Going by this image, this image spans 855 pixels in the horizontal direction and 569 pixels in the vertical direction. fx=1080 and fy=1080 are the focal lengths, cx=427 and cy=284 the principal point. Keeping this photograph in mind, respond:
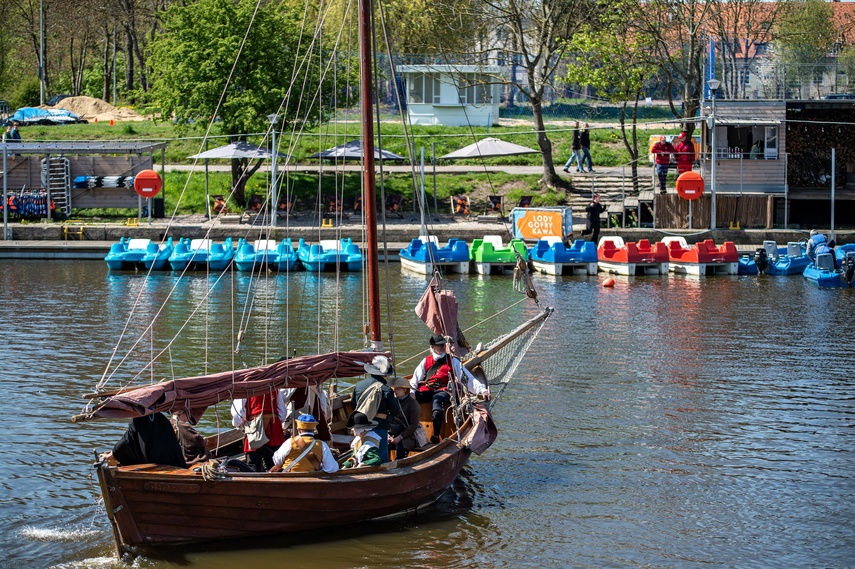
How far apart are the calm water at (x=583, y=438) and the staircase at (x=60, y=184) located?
16.2 metres

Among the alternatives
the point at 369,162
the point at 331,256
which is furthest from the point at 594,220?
the point at 369,162

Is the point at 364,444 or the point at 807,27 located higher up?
the point at 807,27

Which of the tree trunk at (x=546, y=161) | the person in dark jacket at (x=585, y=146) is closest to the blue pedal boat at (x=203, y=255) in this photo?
the tree trunk at (x=546, y=161)

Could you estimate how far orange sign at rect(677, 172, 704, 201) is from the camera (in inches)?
1563

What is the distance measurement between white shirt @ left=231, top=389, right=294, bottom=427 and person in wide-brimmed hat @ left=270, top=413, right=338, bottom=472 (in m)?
0.97

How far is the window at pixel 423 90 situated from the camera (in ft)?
198

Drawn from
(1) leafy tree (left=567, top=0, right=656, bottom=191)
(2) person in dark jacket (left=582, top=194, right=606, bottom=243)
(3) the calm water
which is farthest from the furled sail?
(1) leafy tree (left=567, top=0, right=656, bottom=191)

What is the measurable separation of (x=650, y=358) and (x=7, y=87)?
214ft

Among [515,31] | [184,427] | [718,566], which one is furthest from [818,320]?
[515,31]

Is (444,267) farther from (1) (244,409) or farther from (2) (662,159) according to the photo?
(1) (244,409)

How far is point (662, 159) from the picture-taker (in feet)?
140

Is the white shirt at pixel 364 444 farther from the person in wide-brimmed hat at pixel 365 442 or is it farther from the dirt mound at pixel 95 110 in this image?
the dirt mound at pixel 95 110

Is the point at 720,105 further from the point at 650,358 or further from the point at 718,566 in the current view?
the point at 718,566

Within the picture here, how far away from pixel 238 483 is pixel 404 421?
9.19ft
